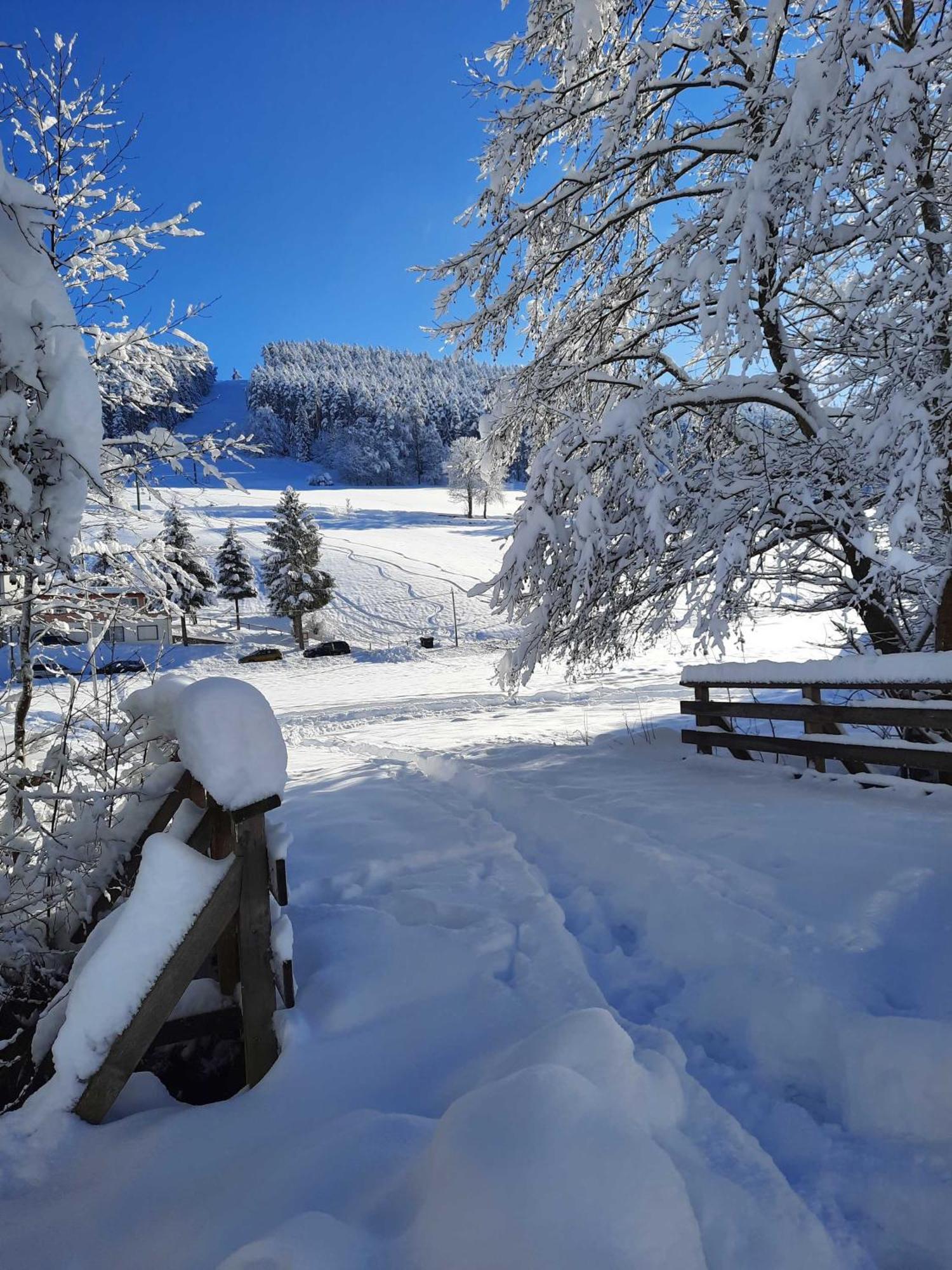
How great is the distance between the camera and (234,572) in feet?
138

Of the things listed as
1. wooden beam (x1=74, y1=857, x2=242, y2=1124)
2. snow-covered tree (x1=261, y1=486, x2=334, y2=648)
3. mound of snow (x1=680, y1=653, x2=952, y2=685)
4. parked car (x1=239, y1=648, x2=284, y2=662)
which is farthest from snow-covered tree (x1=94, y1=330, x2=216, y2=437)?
snow-covered tree (x1=261, y1=486, x2=334, y2=648)

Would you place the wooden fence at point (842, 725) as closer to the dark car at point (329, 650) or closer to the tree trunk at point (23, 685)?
the tree trunk at point (23, 685)

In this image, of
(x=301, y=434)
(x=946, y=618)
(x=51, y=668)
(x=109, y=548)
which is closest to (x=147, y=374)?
(x=109, y=548)

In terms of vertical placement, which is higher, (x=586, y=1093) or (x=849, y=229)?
(x=849, y=229)

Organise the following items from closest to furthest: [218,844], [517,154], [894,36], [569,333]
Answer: [218,844], [894,36], [517,154], [569,333]

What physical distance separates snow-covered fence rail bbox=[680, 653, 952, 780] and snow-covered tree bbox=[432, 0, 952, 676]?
64cm

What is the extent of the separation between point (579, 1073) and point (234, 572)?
43.4 meters

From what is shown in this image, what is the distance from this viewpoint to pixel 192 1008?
8.61 ft

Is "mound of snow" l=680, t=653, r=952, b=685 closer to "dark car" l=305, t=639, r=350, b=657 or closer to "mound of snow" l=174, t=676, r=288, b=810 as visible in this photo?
"mound of snow" l=174, t=676, r=288, b=810

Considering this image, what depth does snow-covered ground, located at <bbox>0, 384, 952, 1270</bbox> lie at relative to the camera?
155 centimetres

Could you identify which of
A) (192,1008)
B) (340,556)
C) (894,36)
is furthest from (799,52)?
(340,556)

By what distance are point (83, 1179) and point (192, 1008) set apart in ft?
2.29

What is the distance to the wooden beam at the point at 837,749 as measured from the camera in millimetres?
4359

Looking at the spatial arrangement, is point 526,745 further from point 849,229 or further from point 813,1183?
point 813,1183
